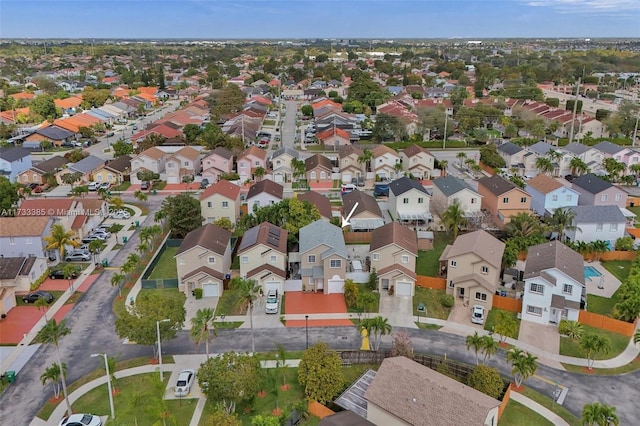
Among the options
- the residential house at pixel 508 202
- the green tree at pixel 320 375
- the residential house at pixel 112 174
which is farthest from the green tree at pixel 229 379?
the residential house at pixel 112 174

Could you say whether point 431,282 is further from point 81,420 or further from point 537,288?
point 81,420

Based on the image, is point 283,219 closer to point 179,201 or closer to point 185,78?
point 179,201

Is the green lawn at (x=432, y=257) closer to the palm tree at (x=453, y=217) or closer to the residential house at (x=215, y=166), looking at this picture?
the palm tree at (x=453, y=217)

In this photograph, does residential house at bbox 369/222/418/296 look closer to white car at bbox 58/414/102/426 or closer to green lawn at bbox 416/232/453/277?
green lawn at bbox 416/232/453/277

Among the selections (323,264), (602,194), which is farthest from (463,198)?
(323,264)

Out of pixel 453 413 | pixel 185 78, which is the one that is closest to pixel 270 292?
pixel 453 413

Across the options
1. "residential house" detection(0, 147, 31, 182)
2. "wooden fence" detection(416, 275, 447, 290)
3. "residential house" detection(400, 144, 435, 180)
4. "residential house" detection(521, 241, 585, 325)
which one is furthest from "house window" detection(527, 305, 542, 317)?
"residential house" detection(0, 147, 31, 182)

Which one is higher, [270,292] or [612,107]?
[612,107]
